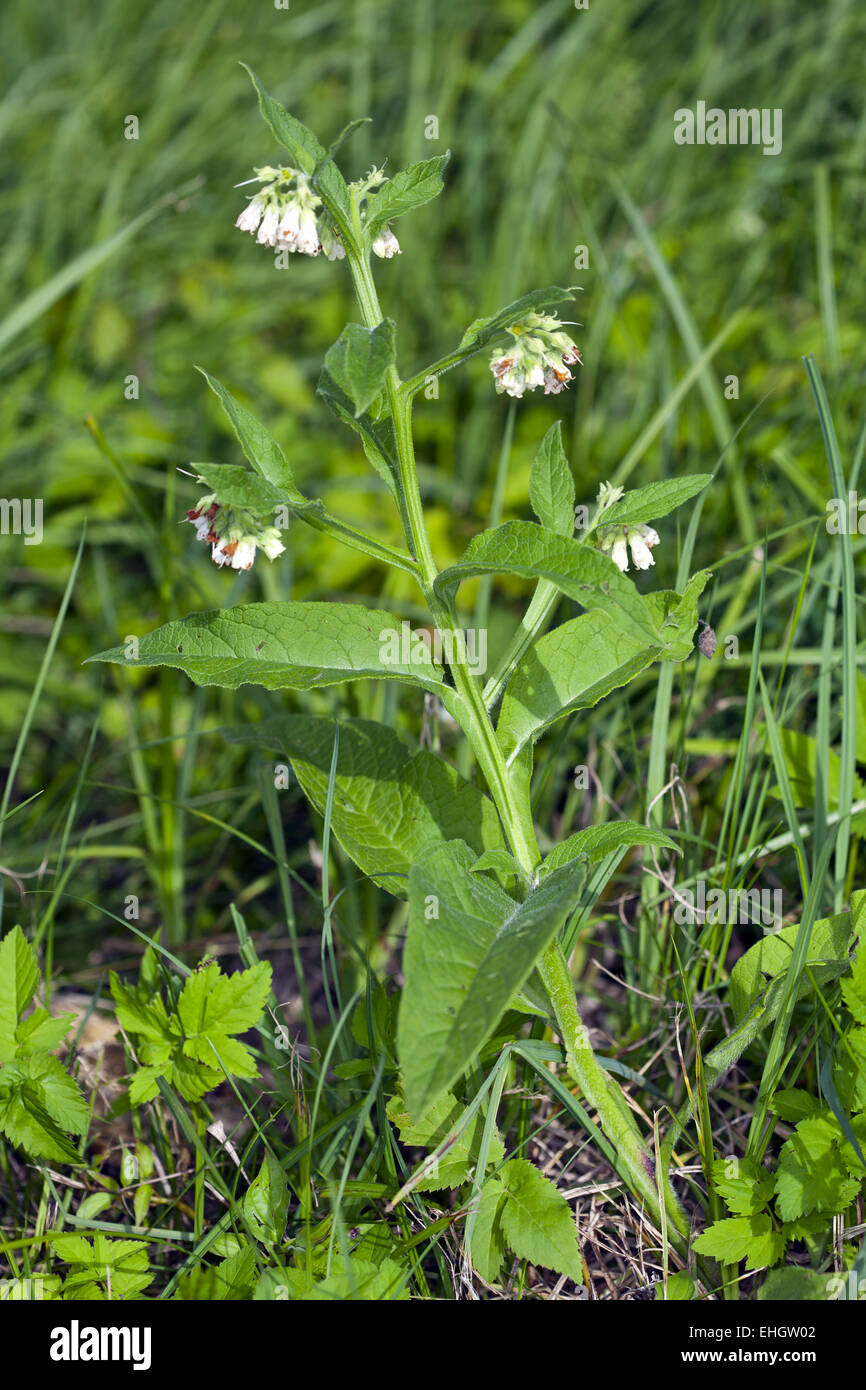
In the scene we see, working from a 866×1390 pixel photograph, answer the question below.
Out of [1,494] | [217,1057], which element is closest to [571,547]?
[217,1057]

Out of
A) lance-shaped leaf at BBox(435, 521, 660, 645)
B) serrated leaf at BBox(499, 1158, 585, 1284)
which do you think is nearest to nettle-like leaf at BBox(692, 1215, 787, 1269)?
serrated leaf at BBox(499, 1158, 585, 1284)

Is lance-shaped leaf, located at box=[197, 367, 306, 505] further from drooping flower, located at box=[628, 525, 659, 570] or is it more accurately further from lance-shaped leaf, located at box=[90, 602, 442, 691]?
drooping flower, located at box=[628, 525, 659, 570]

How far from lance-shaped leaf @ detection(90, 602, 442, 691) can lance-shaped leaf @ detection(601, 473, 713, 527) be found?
339 millimetres

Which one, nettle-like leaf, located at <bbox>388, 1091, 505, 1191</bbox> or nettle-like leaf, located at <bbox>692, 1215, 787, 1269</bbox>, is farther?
nettle-like leaf, located at <bbox>388, 1091, 505, 1191</bbox>

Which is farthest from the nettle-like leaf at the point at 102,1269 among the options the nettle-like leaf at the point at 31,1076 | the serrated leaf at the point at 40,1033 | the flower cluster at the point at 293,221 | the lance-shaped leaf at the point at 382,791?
the flower cluster at the point at 293,221

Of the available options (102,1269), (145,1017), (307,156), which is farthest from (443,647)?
(102,1269)

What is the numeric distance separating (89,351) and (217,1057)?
3.12 m

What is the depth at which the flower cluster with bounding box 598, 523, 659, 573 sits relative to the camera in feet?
5.20

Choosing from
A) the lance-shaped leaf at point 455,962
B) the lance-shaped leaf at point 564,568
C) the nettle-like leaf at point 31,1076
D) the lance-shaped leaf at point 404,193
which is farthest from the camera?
the nettle-like leaf at point 31,1076

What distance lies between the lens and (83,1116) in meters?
1.69

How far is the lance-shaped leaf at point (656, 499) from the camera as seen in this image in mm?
1506

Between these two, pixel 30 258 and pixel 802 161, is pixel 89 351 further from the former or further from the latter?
pixel 802 161

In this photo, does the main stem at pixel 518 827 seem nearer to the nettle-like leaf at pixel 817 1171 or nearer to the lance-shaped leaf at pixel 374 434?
the lance-shaped leaf at pixel 374 434

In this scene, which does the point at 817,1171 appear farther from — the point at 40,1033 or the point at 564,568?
the point at 40,1033
